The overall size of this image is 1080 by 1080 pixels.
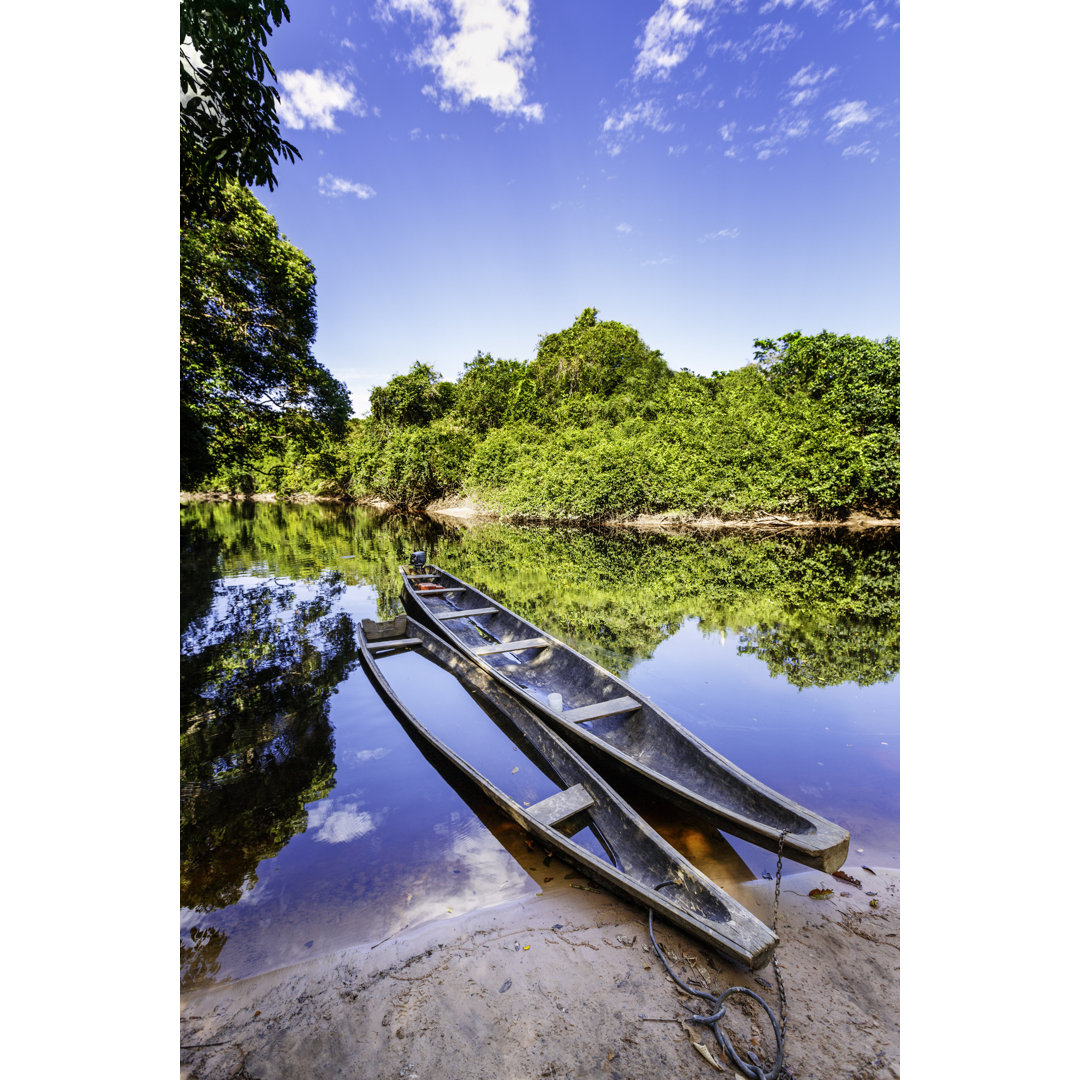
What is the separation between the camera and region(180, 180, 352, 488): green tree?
8758mm

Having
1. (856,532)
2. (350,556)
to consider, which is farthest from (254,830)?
(856,532)

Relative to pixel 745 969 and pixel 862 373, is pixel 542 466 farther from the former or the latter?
pixel 745 969

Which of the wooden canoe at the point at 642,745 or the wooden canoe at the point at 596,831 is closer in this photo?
the wooden canoe at the point at 596,831

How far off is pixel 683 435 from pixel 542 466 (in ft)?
23.6

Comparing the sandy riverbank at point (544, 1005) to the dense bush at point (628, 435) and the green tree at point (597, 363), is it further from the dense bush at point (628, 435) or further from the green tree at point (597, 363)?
the green tree at point (597, 363)

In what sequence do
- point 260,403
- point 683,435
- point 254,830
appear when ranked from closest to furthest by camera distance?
point 254,830 → point 260,403 → point 683,435

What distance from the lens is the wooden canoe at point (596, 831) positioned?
212 cm

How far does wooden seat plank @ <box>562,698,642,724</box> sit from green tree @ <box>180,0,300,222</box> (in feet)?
17.0

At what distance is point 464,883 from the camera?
2.93 m

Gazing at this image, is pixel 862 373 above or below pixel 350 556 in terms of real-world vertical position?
above

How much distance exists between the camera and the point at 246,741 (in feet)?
14.9

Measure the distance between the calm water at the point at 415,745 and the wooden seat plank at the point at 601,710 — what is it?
68cm

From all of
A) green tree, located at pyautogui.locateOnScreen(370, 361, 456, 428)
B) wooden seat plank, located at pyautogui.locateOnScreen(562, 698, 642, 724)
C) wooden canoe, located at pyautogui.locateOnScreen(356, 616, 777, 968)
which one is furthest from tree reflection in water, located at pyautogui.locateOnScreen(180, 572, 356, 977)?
green tree, located at pyautogui.locateOnScreen(370, 361, 456, 428)

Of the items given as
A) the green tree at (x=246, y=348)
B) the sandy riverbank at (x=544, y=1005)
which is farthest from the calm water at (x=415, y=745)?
the green tree at (x=246, y=348)
